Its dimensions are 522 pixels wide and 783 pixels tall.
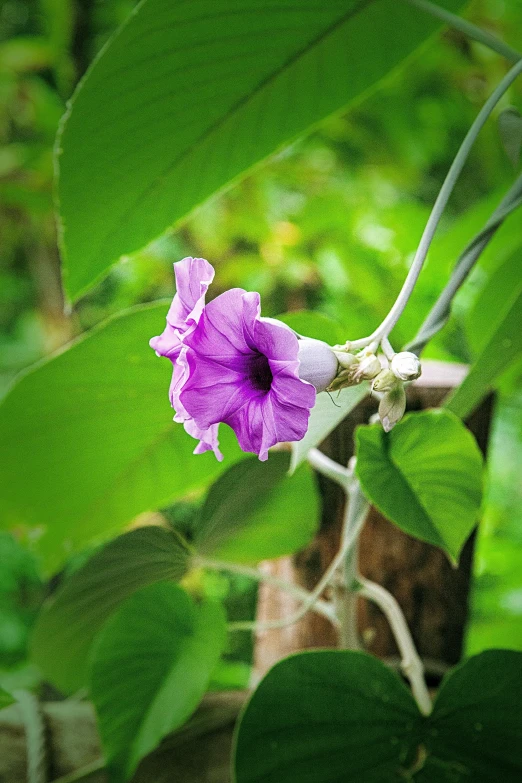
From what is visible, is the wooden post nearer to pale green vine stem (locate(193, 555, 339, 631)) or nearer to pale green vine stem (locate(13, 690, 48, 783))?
pale green vine stem (locate(193, 555, 339, 631))

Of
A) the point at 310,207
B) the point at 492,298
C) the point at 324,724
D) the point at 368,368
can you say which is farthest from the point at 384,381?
the point at 310,207

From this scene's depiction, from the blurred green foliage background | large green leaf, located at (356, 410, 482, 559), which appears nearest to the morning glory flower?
large green leaf, located at (356, 410, 482, 559)

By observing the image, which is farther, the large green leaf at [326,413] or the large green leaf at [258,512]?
the large green leaf at [258,512]

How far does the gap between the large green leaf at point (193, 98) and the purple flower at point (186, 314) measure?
0.61 ft

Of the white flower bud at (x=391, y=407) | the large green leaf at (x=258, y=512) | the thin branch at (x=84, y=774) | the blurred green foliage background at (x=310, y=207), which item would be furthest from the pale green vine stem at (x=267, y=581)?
the blurred green foliage background at (x=310, y=207)

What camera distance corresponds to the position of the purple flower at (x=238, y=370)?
0.64 ft

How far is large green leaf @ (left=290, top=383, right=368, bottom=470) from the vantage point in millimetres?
260

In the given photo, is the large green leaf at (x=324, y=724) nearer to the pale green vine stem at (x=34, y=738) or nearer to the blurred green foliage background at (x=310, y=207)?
the pale green vine stem at (x=34, y=738)

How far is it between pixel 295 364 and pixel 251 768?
259 mm

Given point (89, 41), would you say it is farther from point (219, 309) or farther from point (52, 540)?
point (219, 309)

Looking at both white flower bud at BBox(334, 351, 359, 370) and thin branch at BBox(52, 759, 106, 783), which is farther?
thin branch at BBox(52, 759, 106, 783)

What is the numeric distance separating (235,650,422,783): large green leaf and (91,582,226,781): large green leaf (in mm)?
47

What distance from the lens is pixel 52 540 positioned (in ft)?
1.50

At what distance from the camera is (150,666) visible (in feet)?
1.37
